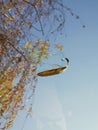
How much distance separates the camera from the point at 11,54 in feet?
15.8

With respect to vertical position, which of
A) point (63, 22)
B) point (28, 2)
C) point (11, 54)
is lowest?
point (11, 54)

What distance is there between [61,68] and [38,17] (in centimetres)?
106

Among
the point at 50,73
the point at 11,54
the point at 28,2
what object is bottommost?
the point at 50,73

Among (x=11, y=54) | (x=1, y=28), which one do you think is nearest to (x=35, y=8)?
(x=1, y=28)

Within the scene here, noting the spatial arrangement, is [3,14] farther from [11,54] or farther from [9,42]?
[11,54]

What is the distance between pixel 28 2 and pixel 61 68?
1.38 metres

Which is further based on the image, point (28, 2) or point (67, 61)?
point (67, 61)

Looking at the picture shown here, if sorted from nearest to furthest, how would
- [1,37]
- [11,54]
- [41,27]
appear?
[41,27]
[1,37]
[11,54]

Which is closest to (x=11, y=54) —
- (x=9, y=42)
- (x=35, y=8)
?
(x=9, y=42)

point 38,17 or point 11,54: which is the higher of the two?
point 38,17

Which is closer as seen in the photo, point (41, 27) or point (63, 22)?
point (41, 27)

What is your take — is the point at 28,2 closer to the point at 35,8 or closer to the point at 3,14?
the point at 35,8

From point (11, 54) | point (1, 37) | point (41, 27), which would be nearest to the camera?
point (41, 27)

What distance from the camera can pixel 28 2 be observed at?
166 inches
